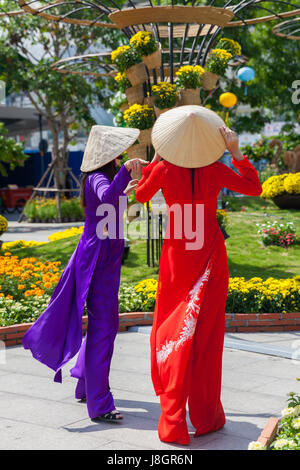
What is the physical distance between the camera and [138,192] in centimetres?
450

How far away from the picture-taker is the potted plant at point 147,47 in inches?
380

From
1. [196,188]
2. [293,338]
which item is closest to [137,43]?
[293,338]

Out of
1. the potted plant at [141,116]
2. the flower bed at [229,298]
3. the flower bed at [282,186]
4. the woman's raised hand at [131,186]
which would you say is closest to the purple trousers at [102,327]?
the woman's raised hand at [131,186]

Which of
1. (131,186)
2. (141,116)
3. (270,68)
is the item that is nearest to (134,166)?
(131,186)

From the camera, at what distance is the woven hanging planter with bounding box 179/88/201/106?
9.88 m

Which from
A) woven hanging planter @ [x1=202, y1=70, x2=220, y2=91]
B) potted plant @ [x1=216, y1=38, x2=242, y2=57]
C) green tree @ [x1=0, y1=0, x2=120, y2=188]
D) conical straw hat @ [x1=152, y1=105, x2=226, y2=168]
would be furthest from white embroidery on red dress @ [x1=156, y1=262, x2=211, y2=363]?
green tree @ [x1=0, y1=0, x2=120, y2=188]

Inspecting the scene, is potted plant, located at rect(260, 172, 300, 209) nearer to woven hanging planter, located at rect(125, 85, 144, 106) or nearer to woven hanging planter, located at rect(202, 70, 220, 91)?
woven hanging planter, located at rect(202, 70, 220, 91)

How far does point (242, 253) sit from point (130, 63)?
3.61 meters

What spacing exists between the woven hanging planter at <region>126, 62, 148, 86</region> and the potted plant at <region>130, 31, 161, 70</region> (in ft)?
0.83

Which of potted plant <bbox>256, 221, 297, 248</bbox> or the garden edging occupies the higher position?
potted plant <bbox>256, 221, 297, 248</bbox>

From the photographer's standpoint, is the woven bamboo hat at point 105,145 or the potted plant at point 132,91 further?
the potted plant at point 132,91

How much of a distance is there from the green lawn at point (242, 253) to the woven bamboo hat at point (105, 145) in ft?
16.1

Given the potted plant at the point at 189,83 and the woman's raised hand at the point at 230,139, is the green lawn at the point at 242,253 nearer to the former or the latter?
the potted plant at the point at 189,83
